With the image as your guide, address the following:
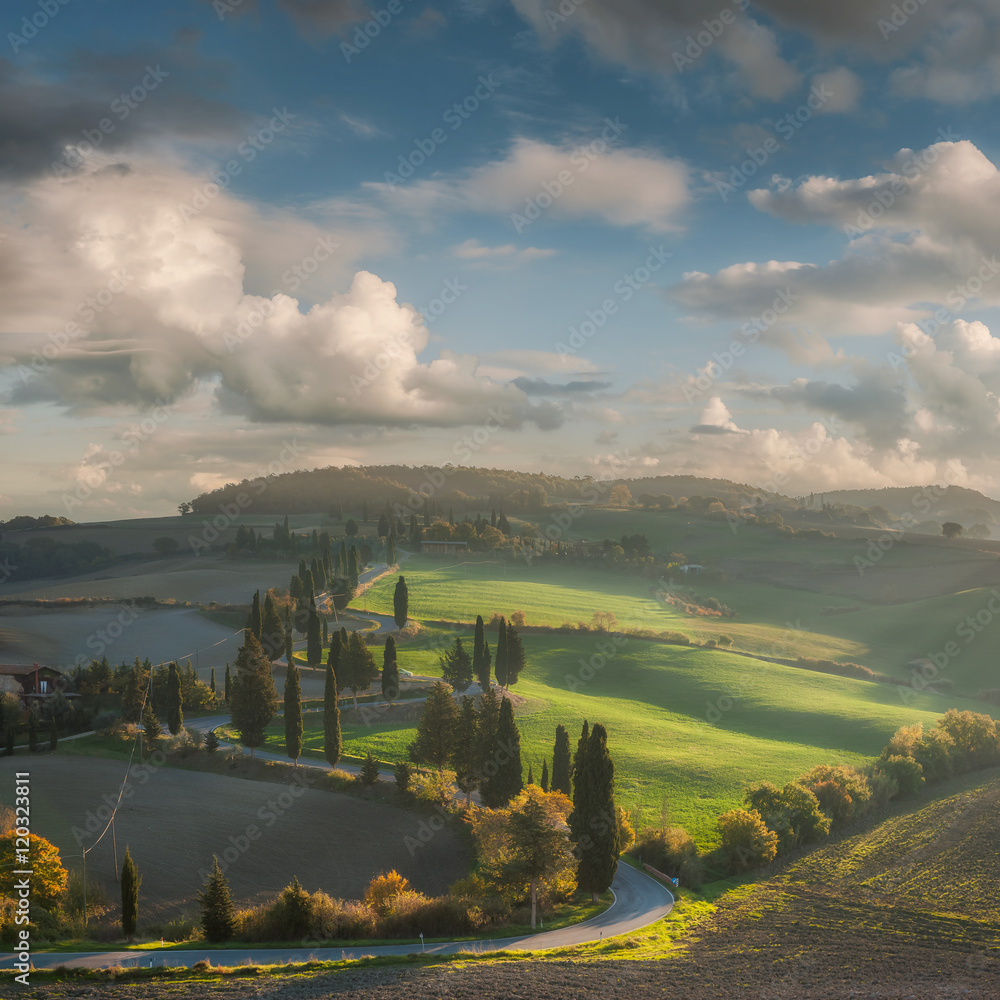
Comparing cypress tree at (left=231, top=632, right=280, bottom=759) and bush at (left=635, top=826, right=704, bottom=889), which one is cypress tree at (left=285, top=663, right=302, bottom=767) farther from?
bush at (left=635, top=826, right=704, bottom=889)

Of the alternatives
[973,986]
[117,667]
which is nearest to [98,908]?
[973,986]

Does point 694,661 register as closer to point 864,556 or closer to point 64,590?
point 864,556

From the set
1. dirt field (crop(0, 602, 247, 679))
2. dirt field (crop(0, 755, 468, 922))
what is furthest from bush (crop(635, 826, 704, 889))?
dirt field (crop(0, 602, 247, 679))

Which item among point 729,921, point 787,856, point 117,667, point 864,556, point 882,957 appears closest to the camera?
point 882,957

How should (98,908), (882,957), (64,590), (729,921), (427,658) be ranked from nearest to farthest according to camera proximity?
(882,957) → (98,908) → (729,921) → (427,658) → (64,590)

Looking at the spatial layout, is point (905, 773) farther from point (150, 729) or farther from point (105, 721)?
point (105, 721)
